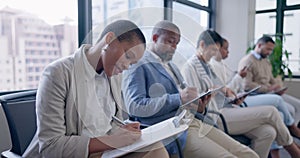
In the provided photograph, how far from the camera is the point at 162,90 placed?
1.48 meters

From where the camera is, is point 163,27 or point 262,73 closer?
point 163,27

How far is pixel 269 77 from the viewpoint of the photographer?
2.98 metres

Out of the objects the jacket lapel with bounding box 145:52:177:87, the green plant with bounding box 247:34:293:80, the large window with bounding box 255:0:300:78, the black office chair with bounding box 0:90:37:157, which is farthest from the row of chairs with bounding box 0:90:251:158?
the large window with bounding box 255:0:300:78

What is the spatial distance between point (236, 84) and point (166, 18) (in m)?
1.58

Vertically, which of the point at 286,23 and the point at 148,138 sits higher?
the point at 286,23

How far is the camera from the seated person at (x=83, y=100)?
3.08ft

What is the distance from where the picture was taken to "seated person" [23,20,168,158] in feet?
3.08

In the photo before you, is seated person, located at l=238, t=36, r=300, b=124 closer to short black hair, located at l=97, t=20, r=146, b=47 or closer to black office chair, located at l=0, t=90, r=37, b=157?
short black hair, located at l=97, t=20, r=146, b=47

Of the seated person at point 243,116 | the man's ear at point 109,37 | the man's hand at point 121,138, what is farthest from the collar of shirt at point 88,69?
the seated person at point 243,116

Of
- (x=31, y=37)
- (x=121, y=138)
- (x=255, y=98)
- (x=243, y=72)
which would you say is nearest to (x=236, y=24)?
(x=243, y=72)

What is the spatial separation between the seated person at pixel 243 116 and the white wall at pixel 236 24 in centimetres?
201

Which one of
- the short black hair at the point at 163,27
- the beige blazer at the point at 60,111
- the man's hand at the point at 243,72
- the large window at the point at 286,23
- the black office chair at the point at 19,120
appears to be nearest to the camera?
the beige blazer at the point at 60,111

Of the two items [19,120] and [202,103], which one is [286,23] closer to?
[202,103]

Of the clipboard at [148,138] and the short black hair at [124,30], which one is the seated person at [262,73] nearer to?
the clipboard at [148,138]
